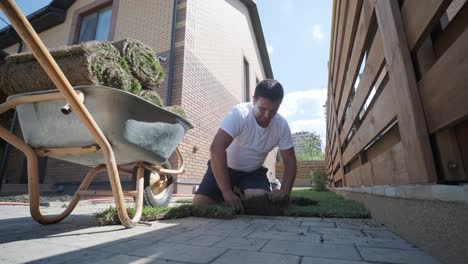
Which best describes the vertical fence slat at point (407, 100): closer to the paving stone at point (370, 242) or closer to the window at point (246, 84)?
the paving stone at point (370, 242)

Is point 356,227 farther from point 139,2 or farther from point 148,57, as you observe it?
point 139,2

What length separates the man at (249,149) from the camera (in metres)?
2.10

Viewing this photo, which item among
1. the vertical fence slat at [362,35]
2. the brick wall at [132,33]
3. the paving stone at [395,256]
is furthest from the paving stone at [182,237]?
the brick wall at [132,33]

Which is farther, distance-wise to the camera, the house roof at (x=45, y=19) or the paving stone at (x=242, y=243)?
the house roof at (x=45, y=19)

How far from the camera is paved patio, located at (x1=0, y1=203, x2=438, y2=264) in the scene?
2.79 ft

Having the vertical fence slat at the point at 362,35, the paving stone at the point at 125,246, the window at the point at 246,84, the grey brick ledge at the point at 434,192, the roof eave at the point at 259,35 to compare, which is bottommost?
the paving stone at the point at 125,246

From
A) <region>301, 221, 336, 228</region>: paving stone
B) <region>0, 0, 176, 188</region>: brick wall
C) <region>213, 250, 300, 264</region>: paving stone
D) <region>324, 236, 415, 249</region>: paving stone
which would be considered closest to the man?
<region>301, 221, 336, 228</region>: paving stone

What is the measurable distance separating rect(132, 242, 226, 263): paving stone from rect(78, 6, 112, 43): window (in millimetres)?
6928

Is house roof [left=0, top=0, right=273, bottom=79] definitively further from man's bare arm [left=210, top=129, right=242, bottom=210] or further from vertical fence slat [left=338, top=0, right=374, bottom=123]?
vertical fence slat [left=338, top=0, right=374, bottom=123]

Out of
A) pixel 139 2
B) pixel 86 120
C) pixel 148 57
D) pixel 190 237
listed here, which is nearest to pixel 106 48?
pixel 148 57

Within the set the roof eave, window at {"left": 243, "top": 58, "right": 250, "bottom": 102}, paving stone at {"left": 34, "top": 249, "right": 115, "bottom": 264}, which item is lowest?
paving stone at {"left": 34, "top": 249, "right": 115, "bottom": 264}

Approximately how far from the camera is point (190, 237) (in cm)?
117

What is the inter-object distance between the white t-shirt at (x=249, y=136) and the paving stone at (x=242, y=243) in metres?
1.18

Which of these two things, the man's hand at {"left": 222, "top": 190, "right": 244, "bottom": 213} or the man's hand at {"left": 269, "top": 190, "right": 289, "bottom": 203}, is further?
the man's hand at {"left": 269, "top": 190, "right": 289, "bottom": 203}
